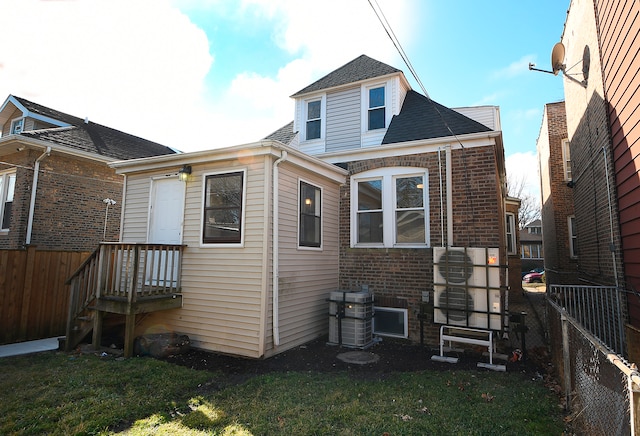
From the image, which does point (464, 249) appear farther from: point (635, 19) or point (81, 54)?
point (81, 54)

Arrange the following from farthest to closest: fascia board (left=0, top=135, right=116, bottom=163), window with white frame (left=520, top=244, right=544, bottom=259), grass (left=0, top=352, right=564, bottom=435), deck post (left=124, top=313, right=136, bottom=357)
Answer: window with white frame (left=520, top=244, right=544, bottom=259), fascia board (left=0, top=135, right=116, bottom=163), deck post (left=124, top=313, right=136, bottom=357), grass (left=0, top=352, right=564, bottom=435)

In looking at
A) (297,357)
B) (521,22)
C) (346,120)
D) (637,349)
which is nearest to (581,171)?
(521,22)

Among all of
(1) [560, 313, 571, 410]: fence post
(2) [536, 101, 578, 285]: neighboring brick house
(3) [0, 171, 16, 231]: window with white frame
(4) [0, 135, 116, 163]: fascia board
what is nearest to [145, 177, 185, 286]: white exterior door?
(4) [0, 135, 116, 163]: fascia board

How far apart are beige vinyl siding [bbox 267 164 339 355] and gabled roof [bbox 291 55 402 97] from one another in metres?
3.48

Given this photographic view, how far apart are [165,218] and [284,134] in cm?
471

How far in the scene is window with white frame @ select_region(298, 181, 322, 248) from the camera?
717 cm

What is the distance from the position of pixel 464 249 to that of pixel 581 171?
475 centimetres

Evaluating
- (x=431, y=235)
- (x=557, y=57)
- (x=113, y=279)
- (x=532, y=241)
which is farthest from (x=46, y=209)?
(x=532, y=241)

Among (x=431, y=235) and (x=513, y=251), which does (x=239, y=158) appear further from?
(x=513, y=251)

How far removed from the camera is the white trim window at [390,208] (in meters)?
7.48

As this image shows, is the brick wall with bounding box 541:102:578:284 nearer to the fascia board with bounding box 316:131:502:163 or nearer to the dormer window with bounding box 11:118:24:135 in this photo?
the fascia board with bounding box 316:131:502:163

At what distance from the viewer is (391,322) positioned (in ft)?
24.5

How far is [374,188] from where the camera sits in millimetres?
8102

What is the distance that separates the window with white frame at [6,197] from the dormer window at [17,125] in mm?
2688
